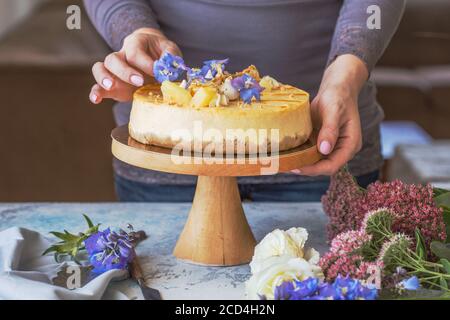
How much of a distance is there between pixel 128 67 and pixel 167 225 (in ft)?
0.84

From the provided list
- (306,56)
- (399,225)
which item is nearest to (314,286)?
(399,225)

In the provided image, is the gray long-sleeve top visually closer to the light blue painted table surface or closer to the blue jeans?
the blue jeans

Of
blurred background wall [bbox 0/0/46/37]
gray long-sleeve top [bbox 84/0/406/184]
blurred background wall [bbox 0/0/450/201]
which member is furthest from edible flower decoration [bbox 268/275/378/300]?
blurred background wall [bbox 0/0/46/37]

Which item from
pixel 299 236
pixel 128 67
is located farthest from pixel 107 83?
pixel 299 236

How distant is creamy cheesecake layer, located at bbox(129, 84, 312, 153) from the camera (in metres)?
0.93

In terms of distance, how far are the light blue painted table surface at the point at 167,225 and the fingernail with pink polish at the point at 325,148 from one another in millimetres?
159

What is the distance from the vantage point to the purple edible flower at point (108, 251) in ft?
3.14

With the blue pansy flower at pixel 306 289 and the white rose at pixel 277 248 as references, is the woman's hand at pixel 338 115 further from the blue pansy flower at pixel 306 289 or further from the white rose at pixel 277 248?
the blue pansy flower at pixel 306 289

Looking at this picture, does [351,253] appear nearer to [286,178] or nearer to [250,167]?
[250,167]

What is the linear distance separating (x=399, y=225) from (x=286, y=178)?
0.49 meters

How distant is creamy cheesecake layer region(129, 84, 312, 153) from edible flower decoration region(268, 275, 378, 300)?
21cm

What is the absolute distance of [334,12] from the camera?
1387 millimetres

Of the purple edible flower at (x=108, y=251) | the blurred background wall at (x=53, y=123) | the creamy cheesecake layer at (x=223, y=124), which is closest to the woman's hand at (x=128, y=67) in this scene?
the creamy cheesecake layer at (x=223, y=124)

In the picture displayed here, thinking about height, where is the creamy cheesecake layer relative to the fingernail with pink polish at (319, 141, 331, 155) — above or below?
above
